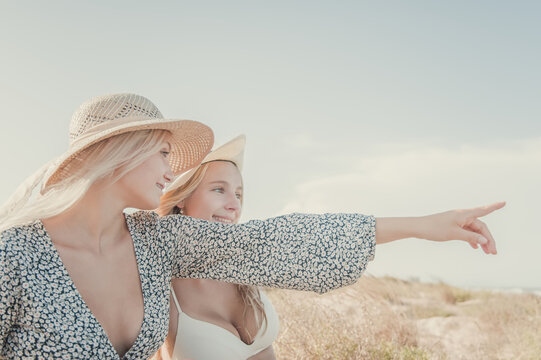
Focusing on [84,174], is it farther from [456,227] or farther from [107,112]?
[456,227]

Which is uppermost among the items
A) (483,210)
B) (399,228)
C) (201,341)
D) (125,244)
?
(483,210)

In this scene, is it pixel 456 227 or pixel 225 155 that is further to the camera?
pixel 225 155

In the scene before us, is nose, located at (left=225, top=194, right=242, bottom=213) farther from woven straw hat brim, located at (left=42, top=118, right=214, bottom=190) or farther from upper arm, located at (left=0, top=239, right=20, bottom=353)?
upper arm, located at (left=0, top=239, right=20, bottom=353)

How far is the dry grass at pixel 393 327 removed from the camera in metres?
4.75

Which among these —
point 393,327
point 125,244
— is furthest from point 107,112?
point 393,327

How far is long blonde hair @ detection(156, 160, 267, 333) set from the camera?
3393mm

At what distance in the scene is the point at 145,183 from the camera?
8.11ft

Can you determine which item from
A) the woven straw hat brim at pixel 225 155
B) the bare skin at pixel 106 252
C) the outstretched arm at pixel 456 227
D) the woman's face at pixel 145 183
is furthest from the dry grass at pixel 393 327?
the woman's face at pixel 145 183

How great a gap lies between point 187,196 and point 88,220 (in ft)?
3.55

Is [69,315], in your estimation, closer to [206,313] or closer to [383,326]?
[206,313]

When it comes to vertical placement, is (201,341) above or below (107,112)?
below

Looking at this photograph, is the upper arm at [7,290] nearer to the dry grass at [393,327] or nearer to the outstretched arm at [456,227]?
the outstretched arm at [456,227]

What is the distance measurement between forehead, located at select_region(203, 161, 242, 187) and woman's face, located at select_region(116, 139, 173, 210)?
104 centimetres

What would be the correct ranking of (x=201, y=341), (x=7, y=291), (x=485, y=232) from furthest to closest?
(x=201, y=341) → (x=485, y=232) → (x=7, y=291)
